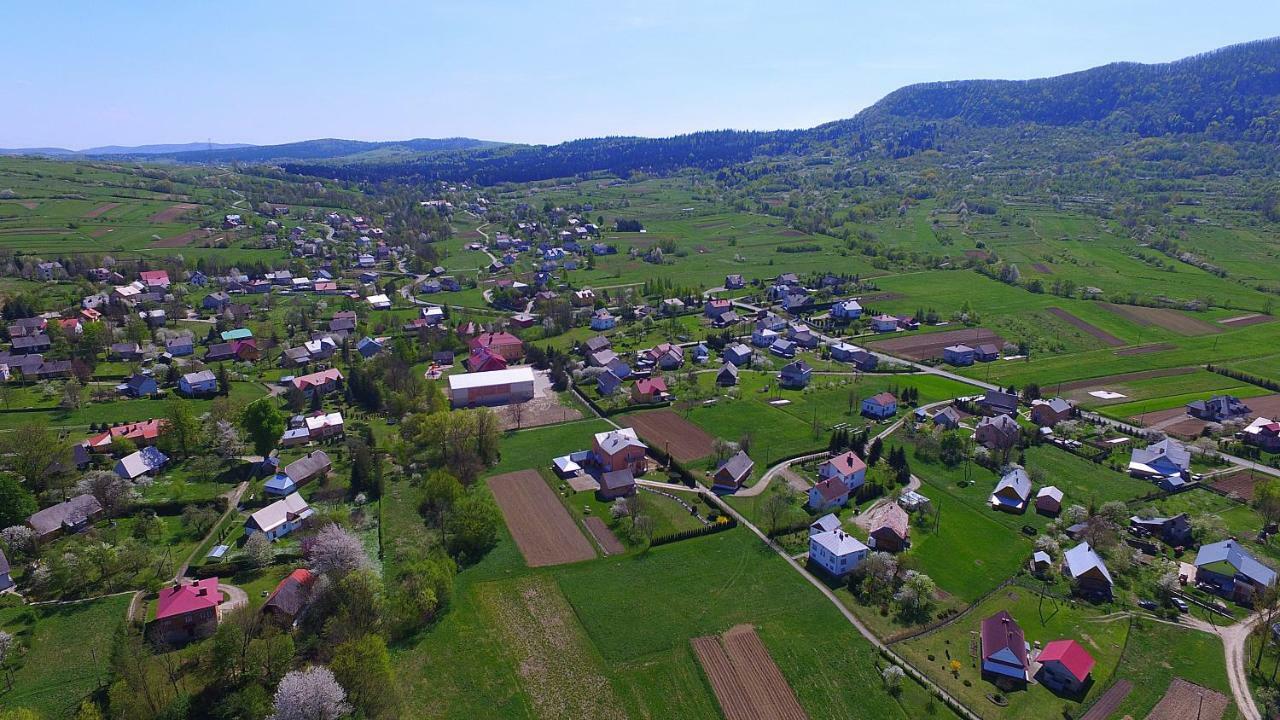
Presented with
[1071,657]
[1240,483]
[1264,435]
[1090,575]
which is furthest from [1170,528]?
[1264,435]

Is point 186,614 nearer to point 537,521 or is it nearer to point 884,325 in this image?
point 537,521

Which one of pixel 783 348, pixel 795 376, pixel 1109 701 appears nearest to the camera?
pixel 1109 701

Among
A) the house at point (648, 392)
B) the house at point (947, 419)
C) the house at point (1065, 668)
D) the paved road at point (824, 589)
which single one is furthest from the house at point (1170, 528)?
the house at point (648, 392)

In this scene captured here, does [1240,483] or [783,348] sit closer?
[1240,483]

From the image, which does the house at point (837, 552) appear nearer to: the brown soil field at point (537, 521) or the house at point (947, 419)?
the brown soil field at point (537, 521)

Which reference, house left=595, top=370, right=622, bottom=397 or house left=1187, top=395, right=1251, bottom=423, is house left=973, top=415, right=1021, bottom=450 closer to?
house left=1187, top=395, right=1251, bottom=423

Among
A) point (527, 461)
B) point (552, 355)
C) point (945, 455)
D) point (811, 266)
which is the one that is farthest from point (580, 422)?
point (811, 266)
